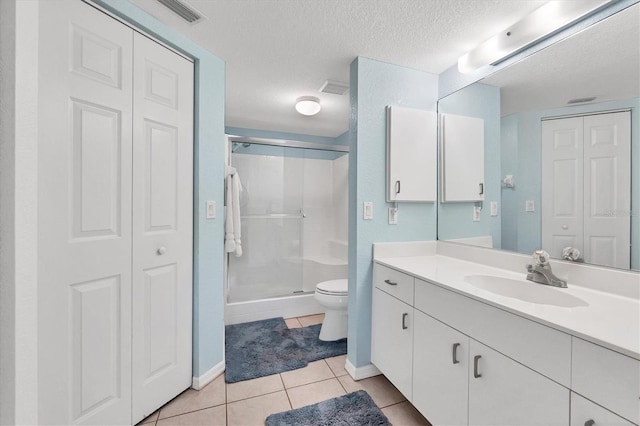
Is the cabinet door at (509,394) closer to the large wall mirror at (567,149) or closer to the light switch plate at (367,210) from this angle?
the large wall mirror at (567,149)

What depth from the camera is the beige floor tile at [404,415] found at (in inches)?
55.7

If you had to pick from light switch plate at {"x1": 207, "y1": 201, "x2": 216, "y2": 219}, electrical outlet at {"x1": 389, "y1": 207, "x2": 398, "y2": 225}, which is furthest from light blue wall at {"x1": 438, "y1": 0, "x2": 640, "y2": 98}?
light switch plate at {"x1": 207, "y1": 201, "x2": 216, "y2": 219}

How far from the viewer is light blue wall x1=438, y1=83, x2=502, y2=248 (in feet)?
5.43

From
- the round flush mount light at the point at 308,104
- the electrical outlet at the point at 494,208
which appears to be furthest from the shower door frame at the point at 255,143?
the electrical outlet at the point at 494,208

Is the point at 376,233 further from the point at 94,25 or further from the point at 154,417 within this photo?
the point at 94,25

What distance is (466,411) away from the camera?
3.57 feet

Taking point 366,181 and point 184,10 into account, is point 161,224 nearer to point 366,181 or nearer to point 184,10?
point 184,10

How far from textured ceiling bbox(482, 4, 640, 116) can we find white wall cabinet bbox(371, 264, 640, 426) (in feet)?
3.55

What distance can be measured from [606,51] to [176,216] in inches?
91.7

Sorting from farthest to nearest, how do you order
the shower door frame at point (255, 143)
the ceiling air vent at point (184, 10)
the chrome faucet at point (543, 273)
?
the shower door frame at point (255, 143) < the ceiling air vent at point (184, 10) < the chrome faucet at point (543, 273)

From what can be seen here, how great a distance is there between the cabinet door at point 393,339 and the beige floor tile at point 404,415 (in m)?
0.12

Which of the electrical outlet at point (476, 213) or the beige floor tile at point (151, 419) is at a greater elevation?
the electrical outlet at point (476, 213)

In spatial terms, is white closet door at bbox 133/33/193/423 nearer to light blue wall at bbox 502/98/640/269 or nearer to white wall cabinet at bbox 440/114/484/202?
white wall cabinet at bbox 440/114/484/202

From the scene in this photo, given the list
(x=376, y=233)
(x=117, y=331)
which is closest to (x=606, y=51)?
(x=376, y=233)
